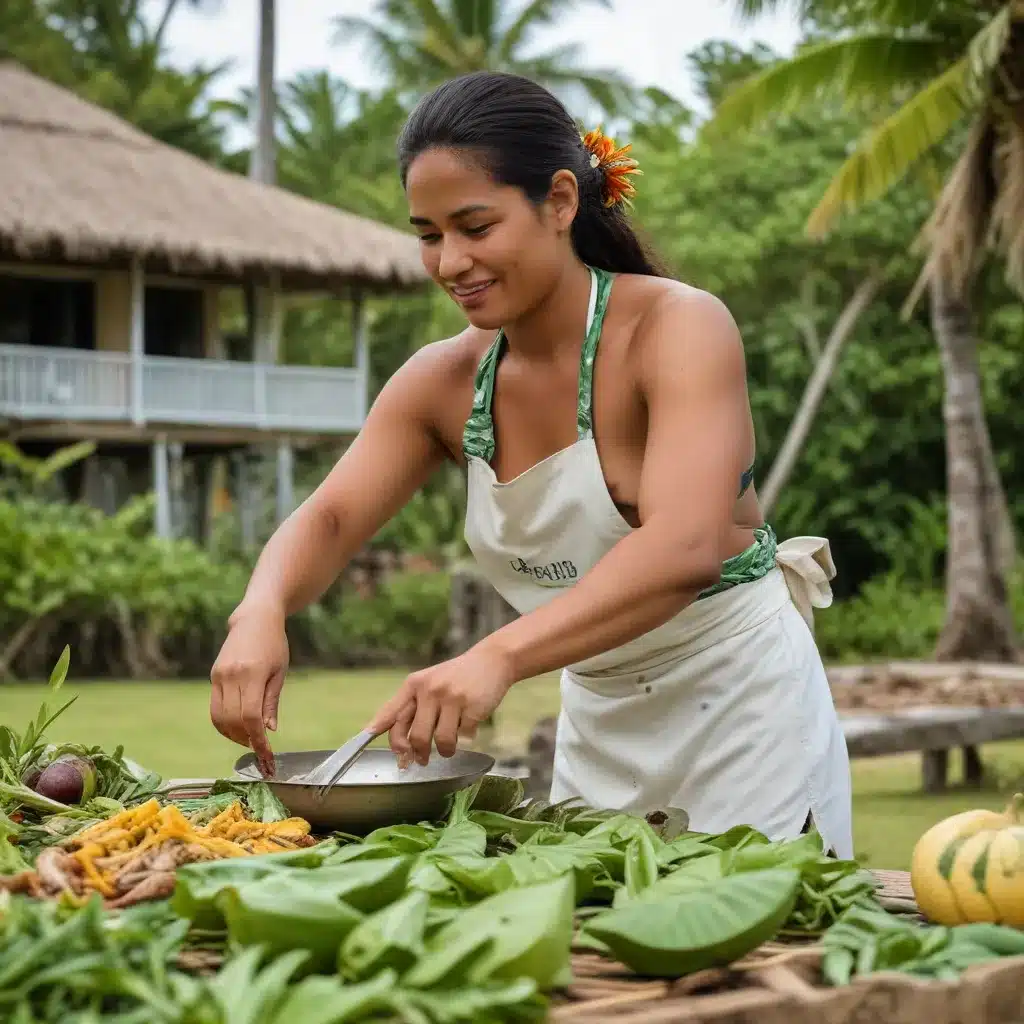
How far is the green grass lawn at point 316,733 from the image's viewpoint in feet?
23.2

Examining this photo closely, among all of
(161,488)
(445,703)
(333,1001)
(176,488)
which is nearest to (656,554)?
(445,703)

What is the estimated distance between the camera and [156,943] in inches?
43.9

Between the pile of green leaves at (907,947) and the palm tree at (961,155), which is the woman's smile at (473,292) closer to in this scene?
the pile of green leaves at (907,947)

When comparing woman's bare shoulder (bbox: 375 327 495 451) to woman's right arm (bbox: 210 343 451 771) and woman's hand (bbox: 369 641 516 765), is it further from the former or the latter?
woman's hand (bbox: 369 641 516 765)

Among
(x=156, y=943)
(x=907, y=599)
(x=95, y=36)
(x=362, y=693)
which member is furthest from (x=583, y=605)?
(x=95, y=36)

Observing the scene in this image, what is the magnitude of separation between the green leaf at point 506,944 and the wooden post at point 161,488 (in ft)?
45.3

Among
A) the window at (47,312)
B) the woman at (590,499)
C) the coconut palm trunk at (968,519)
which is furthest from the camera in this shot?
the window at (47,312)

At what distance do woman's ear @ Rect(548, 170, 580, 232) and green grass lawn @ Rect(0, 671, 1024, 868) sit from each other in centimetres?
431

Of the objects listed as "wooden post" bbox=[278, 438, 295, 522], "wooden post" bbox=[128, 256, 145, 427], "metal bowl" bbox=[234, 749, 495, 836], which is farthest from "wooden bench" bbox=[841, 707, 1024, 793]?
"wooden post" bbox=[278, 438, 295, 522]

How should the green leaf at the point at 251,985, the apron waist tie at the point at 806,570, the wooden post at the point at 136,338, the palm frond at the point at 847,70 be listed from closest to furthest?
the green leaf at the point at 251,985, the apron waist tie at the point at 806,570, the palm frond at the point at 847,70, the wooden post at the point at 136,338

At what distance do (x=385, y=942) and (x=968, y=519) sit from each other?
440 inches

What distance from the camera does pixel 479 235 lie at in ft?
5.94

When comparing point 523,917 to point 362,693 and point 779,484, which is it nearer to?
point 362,693

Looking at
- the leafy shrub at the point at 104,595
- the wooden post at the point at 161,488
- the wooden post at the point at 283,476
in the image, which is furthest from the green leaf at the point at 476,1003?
the wooden post at the point at 283,476
